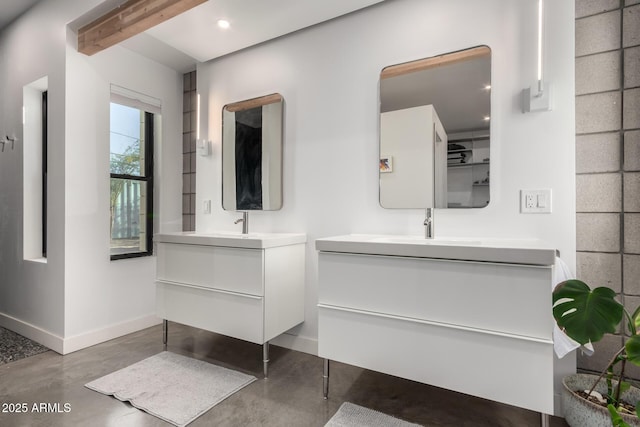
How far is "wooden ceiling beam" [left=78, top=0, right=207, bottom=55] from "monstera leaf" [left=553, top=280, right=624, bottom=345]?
232 centimetres

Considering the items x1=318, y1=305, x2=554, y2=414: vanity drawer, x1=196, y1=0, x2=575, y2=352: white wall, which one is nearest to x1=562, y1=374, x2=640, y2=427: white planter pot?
x1=318, y1=305, x2=554, y2=414: vanity drawer

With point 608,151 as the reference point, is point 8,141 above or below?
above

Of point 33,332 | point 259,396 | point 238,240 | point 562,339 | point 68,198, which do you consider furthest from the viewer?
point 33,332

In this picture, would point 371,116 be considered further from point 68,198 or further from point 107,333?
point 107,333

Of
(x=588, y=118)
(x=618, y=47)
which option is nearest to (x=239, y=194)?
(x=588, y=118)

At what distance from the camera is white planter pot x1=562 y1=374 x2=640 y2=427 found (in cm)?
137

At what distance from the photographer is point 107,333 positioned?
2.66 metres

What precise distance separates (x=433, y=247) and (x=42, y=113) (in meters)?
3.31

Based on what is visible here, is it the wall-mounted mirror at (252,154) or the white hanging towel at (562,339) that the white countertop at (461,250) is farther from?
the wall-mounted mirror at (252,154)

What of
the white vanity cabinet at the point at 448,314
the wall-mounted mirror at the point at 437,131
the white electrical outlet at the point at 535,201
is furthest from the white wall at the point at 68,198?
the white electrical outlet at the point at 535,201

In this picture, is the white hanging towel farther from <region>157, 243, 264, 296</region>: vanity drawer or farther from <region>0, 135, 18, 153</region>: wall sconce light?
<region>0, 135, 18, 153</region>: wall sconce light

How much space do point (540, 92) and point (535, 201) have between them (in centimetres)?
54

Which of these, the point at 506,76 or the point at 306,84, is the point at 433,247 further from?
the point at 306,84

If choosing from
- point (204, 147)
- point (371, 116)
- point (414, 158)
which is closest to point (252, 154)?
point (204, 147)
